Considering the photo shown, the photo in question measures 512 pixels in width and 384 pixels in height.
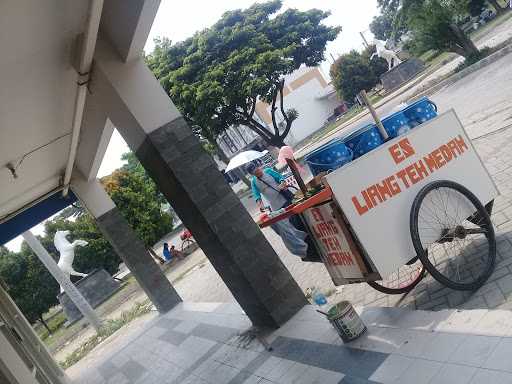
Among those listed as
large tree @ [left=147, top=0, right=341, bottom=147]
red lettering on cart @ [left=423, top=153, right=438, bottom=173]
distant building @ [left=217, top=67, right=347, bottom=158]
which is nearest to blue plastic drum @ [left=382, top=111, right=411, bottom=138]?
red lettering on cart @ [left=423, top=153, right=438, bottom=173]

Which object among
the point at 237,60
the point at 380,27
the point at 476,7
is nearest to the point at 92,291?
the point at 237,60

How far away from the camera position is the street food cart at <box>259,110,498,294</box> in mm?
4266

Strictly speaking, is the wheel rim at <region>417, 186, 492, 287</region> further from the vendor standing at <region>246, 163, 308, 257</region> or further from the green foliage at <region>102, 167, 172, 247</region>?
the green foliage at <region>102, 167, 172, 247</region>

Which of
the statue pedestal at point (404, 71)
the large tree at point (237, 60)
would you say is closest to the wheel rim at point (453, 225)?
the large tree at point (237, 60)

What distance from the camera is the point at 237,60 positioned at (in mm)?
23156

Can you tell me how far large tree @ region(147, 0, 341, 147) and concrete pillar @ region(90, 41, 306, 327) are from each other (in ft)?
55.5

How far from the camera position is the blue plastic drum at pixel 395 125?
5.08m

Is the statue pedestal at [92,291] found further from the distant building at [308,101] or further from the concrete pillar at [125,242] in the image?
the distant building at [308,101]

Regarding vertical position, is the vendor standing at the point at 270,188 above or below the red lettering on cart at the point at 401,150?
above

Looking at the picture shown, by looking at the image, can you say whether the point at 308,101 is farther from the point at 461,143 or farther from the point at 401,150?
the point at 401,150


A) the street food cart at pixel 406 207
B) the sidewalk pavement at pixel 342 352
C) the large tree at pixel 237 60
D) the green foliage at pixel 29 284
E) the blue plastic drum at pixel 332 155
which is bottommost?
the sidewalk pavement at pixel 342 352

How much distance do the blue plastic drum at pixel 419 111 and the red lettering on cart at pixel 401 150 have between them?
68 cm

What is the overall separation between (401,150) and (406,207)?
502 mm

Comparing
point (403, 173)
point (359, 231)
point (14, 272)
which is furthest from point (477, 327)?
point (14, 272)
